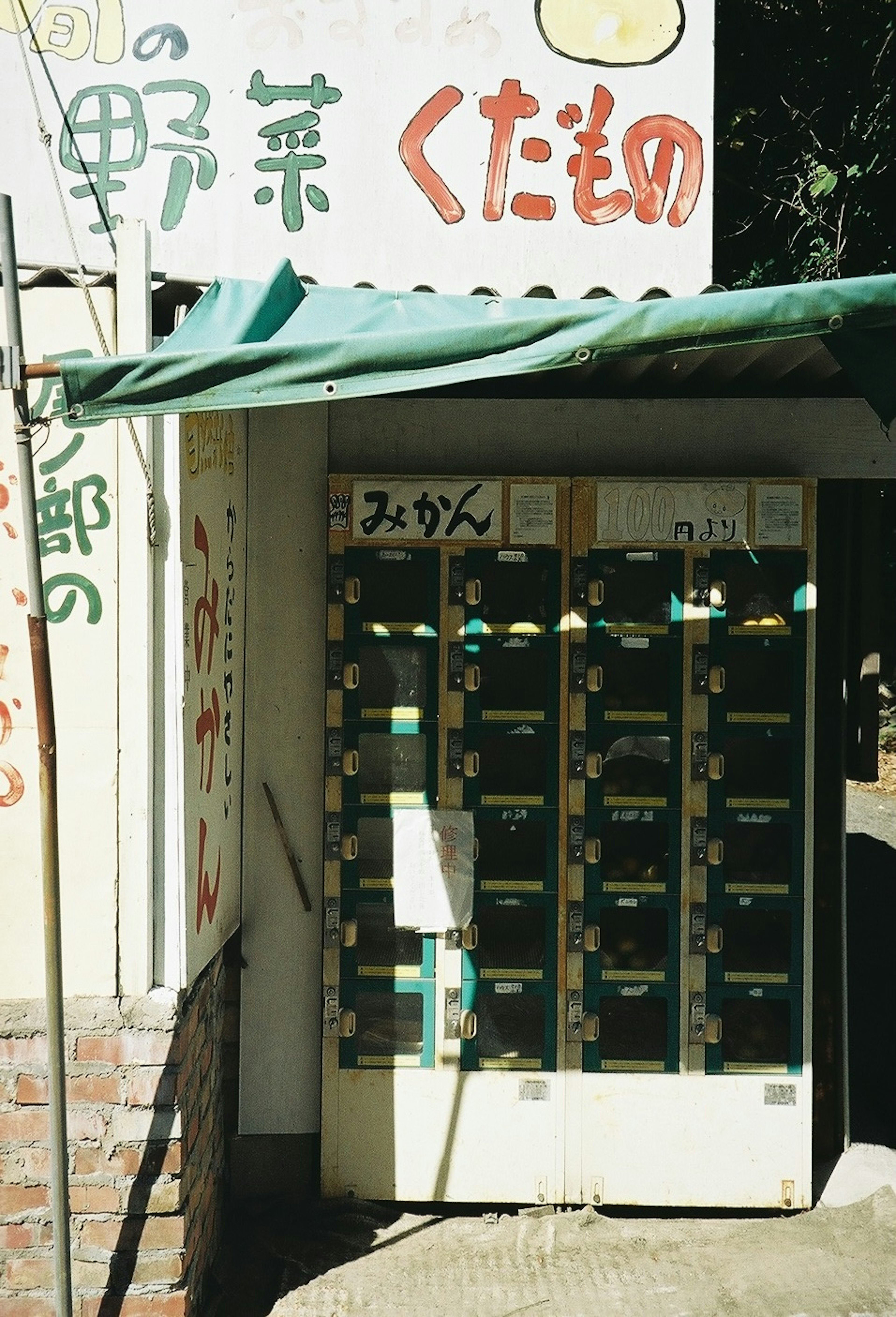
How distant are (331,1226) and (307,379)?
10.4ft

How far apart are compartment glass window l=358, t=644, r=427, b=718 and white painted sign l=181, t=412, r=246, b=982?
0.48 metres

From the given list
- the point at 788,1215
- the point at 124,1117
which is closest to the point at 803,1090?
the point at 788,1215

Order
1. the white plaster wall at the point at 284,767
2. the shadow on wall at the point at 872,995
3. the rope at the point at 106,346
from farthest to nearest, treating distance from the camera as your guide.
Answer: the shadow on wall at the point at 872,995 < the white plaster wall at the point at 284,767 < the rope at the point at 106,346

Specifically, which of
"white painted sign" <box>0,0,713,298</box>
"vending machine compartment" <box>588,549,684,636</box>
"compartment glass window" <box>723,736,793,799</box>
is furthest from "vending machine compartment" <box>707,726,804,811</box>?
"white painted sign" <box>0,0,713,298</box>

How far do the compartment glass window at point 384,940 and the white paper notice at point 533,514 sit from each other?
4.90ft

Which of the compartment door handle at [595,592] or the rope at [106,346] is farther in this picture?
the compartment door handle at [595,592]

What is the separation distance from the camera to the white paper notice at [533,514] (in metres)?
4.32

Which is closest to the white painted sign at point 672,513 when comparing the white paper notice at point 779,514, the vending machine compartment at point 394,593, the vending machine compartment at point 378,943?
the white paper notice at point 779,514

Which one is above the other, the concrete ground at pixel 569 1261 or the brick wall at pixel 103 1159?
the brick wall at pixel 103 1159

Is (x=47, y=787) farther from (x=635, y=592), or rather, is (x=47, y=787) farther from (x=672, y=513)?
(x=672, y=513)

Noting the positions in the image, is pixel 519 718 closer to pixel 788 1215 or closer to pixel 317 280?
A: pixel 317 280

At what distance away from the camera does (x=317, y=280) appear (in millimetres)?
4062

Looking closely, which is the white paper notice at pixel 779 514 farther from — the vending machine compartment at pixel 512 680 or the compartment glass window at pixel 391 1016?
the compartment glass window at pixel 391 1016

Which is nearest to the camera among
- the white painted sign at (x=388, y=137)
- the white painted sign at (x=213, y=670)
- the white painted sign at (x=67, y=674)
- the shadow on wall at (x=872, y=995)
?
the white painted sign at (x=67, y=674)
